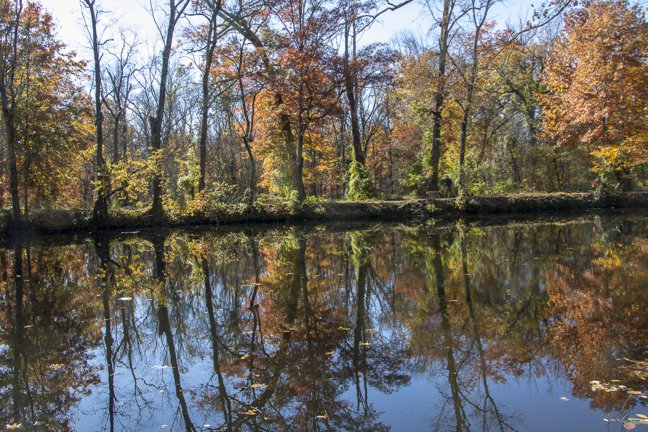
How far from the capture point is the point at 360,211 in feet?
76.2

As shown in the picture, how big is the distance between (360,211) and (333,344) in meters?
18.0

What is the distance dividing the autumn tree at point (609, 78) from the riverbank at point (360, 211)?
4528 millimetres

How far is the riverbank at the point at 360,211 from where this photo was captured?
20.1 m

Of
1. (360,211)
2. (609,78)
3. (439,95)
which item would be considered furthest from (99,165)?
(609,78)

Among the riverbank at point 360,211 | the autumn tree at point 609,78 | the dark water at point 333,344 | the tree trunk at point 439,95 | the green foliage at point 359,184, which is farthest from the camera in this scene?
the green foliage at point 359,184

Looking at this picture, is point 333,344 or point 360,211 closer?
A: point 333,344

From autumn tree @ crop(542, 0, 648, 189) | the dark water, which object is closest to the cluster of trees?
autumn tree @ crop(542, 0, 648, 189)

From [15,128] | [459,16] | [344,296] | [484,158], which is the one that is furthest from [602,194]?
[15,128]

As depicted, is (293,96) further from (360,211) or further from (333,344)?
(333,344)

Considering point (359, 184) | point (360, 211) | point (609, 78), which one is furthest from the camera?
point (359, 184)

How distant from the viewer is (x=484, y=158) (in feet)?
102

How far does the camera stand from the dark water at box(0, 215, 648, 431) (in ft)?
13.0

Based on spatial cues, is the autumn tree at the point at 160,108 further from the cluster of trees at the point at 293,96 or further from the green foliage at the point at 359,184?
the green foliage at the point at 359,184

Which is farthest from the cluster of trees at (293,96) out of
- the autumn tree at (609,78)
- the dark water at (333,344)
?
the dark water at (333,344)
